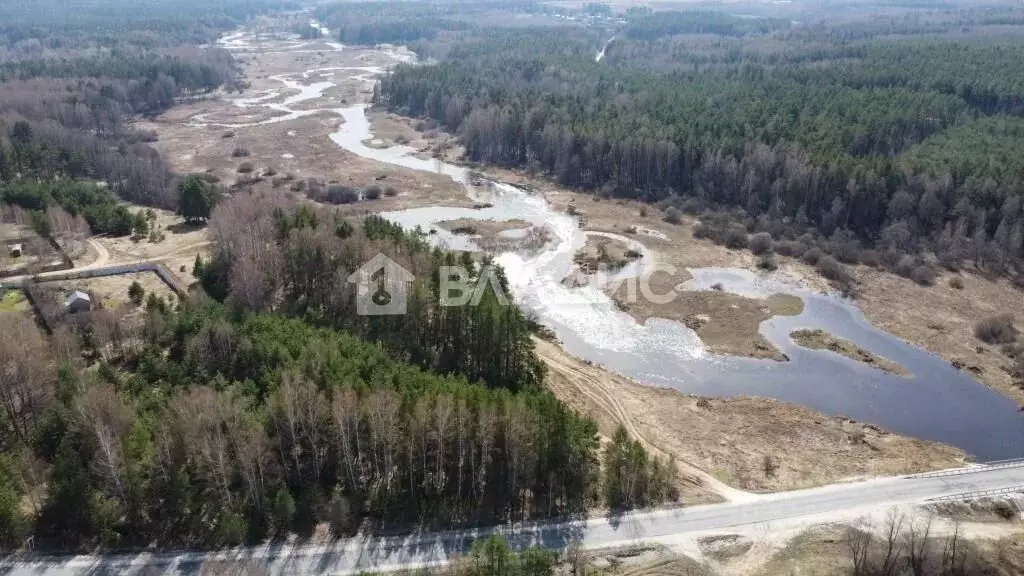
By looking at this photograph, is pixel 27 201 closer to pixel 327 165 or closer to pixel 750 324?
pixel 327 165

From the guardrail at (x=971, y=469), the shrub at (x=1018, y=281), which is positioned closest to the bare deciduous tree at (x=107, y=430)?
the guardrail at (x=971, y=469)

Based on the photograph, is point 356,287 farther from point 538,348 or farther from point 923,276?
point 923,276

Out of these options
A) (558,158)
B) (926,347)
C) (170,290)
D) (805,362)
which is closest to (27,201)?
(170,290)

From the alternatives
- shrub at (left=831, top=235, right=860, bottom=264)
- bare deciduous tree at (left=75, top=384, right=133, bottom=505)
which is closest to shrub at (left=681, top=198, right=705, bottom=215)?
shrub at (left=831, top=235, right=860, bottom=264)

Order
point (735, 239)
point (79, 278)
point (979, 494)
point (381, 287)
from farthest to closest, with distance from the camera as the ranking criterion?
1. point (735, 239)
2. point (79, 278)
3. point (381, 287)
4. point (979, 494)

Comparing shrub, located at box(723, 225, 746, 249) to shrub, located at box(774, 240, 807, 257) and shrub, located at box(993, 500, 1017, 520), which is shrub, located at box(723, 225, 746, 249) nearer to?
shrub, located at box(774, 240, 807, 257)

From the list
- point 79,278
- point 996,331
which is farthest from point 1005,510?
point 79,278
